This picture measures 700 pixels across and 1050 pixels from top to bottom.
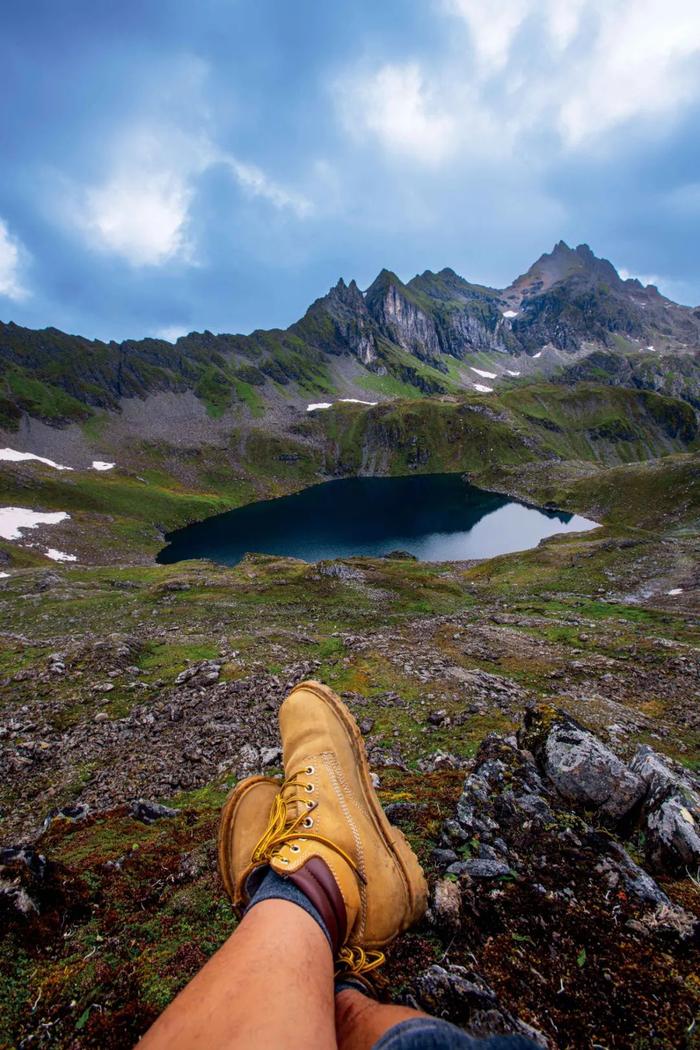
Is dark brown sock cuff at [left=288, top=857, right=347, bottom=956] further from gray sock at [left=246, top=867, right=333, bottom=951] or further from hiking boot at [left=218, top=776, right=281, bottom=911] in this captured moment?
hiking boot at [left=218, top=776, right=281, bottom=911]

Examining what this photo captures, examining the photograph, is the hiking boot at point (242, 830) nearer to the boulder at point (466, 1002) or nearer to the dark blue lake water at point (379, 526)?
the boulder at point (466, 1002)

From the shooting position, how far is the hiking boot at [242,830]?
4371mm

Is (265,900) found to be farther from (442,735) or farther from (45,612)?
(45,612)

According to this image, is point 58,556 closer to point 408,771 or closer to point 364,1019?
point 408,771

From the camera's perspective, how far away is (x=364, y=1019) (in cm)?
287

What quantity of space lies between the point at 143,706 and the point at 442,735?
29.3 ft

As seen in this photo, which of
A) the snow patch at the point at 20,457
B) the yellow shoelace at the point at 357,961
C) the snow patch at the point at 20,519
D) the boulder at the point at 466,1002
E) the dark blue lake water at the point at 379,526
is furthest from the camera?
the snow patch at the point at 20,457

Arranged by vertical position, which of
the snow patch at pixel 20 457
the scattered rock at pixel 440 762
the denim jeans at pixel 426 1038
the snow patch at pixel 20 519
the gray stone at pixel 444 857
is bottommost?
the snow patch at pixel 20 519

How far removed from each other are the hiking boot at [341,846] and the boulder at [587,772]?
2607 millimetres

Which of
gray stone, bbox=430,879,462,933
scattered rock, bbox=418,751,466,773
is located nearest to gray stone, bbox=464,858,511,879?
gray stone, bbox=430,879,462,933

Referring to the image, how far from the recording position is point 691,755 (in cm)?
1055

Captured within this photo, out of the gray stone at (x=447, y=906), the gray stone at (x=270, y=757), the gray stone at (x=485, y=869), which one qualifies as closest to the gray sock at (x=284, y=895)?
the gray stone at (x=447, y=906)

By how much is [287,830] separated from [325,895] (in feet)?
2.51

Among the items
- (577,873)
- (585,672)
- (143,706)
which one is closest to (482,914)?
(577,873)
